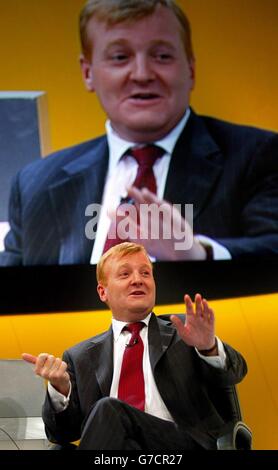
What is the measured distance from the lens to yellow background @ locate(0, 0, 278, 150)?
4867 millimetres

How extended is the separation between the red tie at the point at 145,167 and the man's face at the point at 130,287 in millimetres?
1375

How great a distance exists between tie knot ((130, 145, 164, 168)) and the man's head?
4.84 feet

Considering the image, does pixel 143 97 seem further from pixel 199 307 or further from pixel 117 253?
pixel 199 307

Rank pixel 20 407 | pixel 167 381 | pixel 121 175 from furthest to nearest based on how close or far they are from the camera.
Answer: pixel 121 175 → pixel 20 407 → pixel 167 381

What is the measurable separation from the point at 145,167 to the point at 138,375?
185cm

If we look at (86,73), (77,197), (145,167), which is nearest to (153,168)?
(145,167)

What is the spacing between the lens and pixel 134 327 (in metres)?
3.37

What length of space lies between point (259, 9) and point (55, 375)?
286 cm

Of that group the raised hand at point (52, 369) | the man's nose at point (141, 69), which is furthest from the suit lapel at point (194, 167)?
the raised hand at point (52, 369)

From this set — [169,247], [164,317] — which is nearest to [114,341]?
[164,317]

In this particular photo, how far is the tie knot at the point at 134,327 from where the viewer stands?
3.36m

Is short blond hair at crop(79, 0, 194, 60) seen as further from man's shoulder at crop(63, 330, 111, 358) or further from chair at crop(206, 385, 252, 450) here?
chair at crop(206, 385, 252, 450)

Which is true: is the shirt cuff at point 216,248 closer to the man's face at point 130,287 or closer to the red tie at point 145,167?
the red tie at point 145,167

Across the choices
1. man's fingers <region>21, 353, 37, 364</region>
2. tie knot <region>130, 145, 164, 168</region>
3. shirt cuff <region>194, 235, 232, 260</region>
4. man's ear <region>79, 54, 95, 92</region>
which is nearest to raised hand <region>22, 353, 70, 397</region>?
man's fingers <region>21, 353, 37, 364</region>
